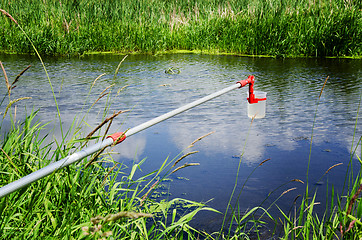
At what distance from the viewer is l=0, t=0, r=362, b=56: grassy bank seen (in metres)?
9.41

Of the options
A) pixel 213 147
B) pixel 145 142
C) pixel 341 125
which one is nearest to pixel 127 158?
pixel 145 142

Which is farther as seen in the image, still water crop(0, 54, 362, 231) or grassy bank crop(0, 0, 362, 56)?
grassy bank crop(0, 0, 362, 56)

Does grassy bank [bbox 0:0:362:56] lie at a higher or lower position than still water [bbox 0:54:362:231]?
higher

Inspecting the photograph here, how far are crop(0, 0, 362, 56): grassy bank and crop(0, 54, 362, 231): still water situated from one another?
615 mm

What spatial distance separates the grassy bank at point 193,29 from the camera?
9.41 metres

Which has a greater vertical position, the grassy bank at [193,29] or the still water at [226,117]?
the grassy bank at [193,29]

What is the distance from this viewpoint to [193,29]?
1092 cm

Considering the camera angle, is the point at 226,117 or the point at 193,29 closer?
the point at 226,117

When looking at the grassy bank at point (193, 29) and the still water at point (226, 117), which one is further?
the grassy bank at point (193, 29)

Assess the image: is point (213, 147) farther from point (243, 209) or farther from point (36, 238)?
point (36, 238)

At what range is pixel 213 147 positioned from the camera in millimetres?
4191

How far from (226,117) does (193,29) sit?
620 cm

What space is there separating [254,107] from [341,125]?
A: 1.21 metres

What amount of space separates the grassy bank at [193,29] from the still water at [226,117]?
0.61 m
